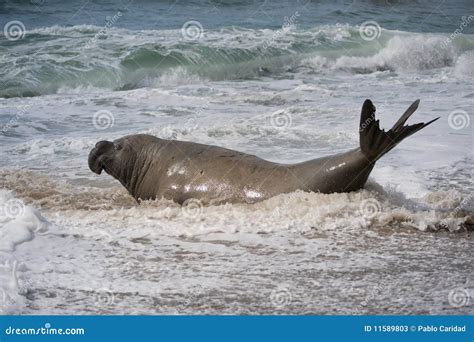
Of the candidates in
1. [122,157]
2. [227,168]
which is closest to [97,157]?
[122,157]

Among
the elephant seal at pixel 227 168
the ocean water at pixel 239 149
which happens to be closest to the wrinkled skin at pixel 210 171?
the elephant seal at pixel 227 168

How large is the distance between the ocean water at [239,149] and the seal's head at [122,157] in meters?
0.26

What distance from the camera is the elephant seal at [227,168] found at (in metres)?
5.77

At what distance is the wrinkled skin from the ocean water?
5.2 inches

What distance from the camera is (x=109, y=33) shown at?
19.8 m

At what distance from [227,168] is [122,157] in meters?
1.08

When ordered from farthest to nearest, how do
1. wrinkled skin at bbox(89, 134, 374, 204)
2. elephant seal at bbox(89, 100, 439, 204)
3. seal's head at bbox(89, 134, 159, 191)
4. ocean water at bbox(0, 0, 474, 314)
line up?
seal's head at bbox(89, 134, 159, 191) → wrinkled skin at bbox(89, 134, 374, 204) → elephant seal at bbox(89, 100, 439, 204) → ocean water at bbox(0, 0, 474, 314)

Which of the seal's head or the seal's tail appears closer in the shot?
the seal's tail

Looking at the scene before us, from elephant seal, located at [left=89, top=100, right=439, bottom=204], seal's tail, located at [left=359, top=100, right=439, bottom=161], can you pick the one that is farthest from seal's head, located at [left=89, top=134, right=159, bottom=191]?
seal's tail, located at [left=359, top=100, right=439, bottom=161]

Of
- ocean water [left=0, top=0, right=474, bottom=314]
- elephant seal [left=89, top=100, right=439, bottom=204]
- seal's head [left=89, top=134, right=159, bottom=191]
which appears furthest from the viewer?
seal's head [left=89, top=134, right=159, bottom=191]

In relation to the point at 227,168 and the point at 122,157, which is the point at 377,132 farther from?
the point at 122,157

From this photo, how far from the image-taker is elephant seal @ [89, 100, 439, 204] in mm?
5770

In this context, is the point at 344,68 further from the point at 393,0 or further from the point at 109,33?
the point at 393,0

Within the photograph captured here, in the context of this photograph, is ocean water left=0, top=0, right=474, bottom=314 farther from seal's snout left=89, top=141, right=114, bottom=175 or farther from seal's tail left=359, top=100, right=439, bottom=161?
seal's tail left=359, top=100, right=439, bottom=161
